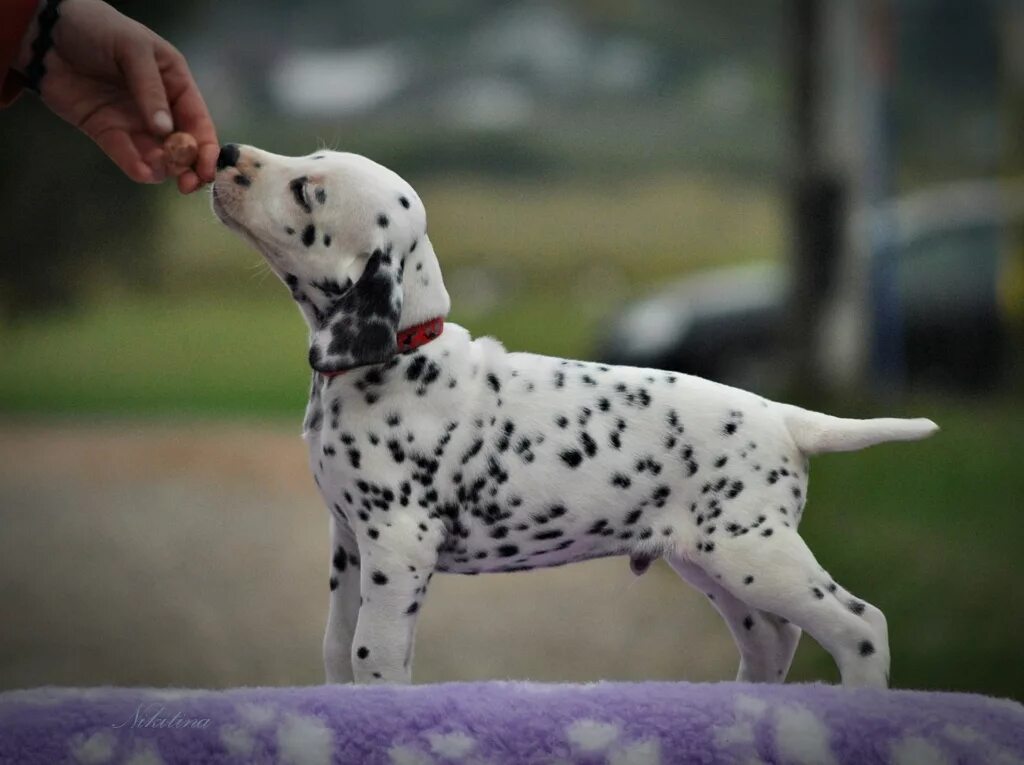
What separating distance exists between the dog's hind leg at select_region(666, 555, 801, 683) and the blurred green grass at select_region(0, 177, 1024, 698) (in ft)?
7.42

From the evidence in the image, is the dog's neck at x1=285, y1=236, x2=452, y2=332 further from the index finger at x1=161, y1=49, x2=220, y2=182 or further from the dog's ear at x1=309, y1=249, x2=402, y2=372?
the index finger at x1=161, y1=49, x2=220, y2=182

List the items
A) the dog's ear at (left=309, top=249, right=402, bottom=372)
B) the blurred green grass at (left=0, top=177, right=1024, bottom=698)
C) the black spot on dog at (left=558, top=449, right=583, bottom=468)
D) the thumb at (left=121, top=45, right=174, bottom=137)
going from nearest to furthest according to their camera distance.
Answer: the dog's ear at (left=309, top=249, right=402, bottom=372) < the black spot on dog at (left=558, top=449, right=583, bottom=468) < the thumb at (left=121, top=45, right=174, bottom=137) < the blurred green grass at (left=0, top=177, right=1024, bottom=698)

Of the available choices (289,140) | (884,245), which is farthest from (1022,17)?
(289,140)

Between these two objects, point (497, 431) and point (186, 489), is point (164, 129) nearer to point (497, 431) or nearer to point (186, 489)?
point (497, 431)

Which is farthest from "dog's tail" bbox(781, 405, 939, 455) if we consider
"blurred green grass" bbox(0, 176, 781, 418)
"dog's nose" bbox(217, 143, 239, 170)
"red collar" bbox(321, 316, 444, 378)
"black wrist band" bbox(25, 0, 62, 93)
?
"blurred green grass" bbox(0, 176, 781, 418)

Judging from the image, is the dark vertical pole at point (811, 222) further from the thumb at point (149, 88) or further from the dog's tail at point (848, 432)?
the thumb at point (149, 88)

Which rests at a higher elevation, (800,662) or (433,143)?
(433,143)

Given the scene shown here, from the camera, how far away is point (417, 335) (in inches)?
61.5

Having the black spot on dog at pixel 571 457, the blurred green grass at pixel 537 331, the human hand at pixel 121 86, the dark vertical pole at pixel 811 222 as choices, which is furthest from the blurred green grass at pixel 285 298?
the black spot on dog at pixel 571 457

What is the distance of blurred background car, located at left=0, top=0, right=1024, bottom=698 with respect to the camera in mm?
4594

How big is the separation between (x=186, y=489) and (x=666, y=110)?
2.97m

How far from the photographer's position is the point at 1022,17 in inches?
258

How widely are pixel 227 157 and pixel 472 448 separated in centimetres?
47

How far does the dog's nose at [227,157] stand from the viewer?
→ 1524 mm
